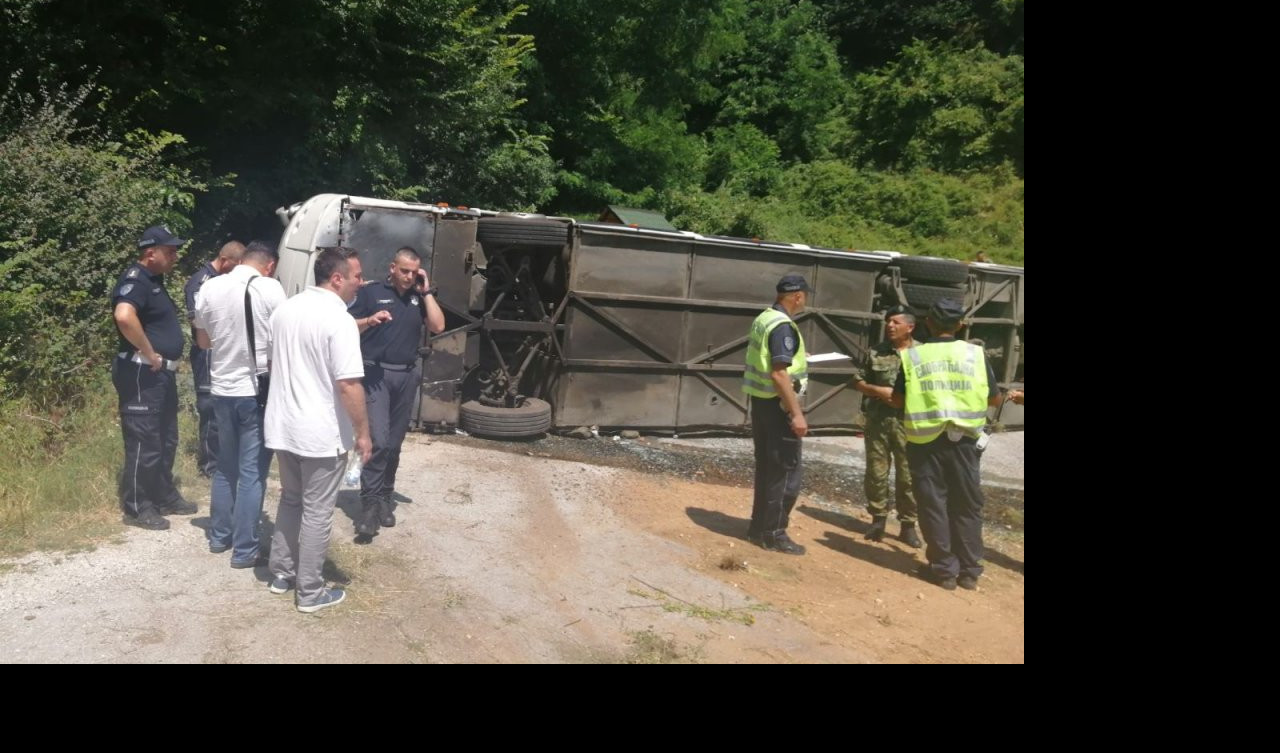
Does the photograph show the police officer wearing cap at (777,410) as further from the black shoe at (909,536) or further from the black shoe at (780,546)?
the black shoe at (909,536)

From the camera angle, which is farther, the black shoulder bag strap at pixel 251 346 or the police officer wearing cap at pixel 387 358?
the police officer wearing cap at pixel 387 358

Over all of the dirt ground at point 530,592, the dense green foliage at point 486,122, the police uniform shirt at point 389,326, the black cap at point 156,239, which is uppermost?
the dense green foliage at point 486,122

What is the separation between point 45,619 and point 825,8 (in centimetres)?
3187

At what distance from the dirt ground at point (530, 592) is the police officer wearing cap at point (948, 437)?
0.90 feet

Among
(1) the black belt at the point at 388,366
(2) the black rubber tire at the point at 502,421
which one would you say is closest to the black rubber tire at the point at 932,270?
(2) the black rubber tire at the point at 502,421

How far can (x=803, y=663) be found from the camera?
15.7ft

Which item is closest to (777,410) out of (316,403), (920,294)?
(316,403)

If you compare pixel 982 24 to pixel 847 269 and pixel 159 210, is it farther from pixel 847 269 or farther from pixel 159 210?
pixel 159 210

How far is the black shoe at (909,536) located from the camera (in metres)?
7.38

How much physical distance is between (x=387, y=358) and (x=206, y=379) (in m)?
1.69

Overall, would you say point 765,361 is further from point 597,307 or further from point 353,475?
point 597,307

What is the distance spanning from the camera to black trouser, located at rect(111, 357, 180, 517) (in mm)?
5805

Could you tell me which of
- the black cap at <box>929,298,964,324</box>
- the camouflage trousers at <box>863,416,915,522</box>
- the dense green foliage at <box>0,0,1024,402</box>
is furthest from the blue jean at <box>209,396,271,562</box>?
the camouflage trousers at <box>863,416,915,522</box>

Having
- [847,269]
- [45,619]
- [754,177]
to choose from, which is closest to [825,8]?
[754,177]
